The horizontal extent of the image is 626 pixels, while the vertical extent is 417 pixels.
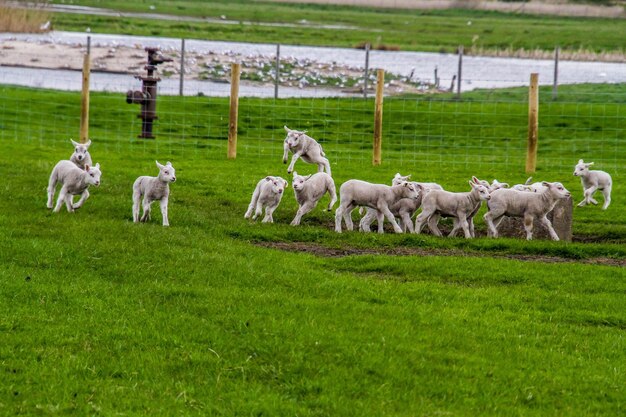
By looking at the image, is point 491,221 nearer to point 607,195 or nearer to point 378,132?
point 607,195

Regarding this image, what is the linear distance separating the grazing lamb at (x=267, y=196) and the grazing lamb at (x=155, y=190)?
1586 mm

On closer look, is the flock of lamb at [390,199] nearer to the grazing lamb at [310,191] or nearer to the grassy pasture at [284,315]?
the grazing lamb at [310,191]

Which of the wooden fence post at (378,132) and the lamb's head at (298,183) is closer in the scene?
the lamb's head at (298,183)

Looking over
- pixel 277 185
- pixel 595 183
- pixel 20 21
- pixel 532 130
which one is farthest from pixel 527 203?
pixel 20 21

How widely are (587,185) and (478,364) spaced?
1096 centimetres

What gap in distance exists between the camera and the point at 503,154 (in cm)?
3014

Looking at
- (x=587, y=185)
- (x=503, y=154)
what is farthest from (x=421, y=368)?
(x=503, y=154)

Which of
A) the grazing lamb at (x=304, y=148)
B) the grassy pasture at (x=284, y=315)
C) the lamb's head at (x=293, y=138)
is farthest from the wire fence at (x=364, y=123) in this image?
the grassy pasture at (x=284, y=315)

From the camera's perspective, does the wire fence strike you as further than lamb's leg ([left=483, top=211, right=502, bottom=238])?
Yes

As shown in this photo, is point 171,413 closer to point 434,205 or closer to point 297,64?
point 434,205

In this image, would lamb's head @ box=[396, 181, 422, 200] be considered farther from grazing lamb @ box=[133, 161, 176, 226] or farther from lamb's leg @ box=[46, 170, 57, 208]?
lamb's leg @ box=[46, 170, 57, 208]

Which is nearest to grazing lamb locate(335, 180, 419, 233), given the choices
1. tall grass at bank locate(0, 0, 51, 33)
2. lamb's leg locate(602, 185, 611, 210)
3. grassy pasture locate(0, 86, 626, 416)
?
grassy pasture locate(0, 86, 626, 416)

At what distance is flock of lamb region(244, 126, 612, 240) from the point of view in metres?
17.9

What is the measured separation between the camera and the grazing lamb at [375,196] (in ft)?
58.9
